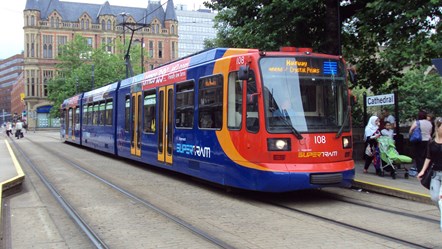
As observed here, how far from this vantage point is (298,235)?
6.24 meters

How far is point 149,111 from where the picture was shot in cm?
1348

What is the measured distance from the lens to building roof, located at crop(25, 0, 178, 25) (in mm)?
94438

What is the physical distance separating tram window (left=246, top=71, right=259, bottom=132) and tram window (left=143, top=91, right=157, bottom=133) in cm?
507

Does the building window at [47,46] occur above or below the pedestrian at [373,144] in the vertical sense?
above

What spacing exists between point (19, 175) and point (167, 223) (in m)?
5.69

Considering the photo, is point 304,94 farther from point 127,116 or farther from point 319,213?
point 127,116

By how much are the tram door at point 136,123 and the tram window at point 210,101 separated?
457 cm

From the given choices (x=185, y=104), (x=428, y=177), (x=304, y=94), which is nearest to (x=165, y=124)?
(x=185, y=104)

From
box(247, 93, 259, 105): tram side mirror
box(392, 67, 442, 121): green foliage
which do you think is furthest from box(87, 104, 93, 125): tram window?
box(392, 67, 442, 121): green foliage

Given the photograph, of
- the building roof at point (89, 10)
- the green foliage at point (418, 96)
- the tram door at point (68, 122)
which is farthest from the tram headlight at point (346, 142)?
the building roof at point (89, 10)

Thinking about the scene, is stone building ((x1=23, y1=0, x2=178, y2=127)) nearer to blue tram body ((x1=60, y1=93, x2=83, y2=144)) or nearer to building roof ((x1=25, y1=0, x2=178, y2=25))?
building roof ((x1=25, y1=0, x2=178, y2=25))

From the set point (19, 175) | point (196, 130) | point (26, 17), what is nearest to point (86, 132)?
point (19, 175)

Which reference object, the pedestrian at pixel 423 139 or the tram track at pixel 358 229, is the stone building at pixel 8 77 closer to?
the pedestrian at pixel 423 139

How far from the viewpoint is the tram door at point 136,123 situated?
1436 cm
